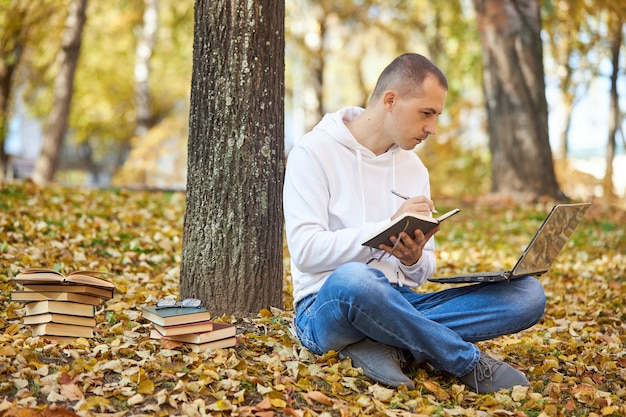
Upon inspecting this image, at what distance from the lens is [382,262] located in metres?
3.59


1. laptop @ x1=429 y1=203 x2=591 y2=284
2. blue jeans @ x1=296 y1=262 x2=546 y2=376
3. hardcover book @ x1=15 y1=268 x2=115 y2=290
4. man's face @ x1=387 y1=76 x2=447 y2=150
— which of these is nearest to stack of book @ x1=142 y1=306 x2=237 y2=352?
hardcover book @ x1=15 y1=268 x2=115 y2=290

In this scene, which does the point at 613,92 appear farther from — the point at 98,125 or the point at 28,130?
the point at 28,130

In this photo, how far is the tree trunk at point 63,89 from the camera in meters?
11.7

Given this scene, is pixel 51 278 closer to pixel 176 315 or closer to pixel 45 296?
pixel 45 296

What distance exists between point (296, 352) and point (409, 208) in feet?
3.14

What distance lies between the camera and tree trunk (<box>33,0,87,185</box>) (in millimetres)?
11742

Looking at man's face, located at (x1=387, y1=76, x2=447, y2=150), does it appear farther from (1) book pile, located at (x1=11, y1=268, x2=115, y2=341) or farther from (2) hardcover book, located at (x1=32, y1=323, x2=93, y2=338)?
(2) hardcover book, located at (x1=32, y1=323, x2=93, y2=338)

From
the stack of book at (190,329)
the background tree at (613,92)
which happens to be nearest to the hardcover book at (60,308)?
the stack of book at (190,329)

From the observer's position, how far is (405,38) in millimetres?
18875

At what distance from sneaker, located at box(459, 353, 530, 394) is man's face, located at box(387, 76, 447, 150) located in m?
1.08

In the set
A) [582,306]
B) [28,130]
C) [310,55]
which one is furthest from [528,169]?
[28,130]

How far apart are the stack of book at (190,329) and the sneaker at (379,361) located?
0.58 metres

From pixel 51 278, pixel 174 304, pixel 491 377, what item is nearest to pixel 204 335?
pixel 174 304

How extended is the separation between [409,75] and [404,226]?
0.80 metres
